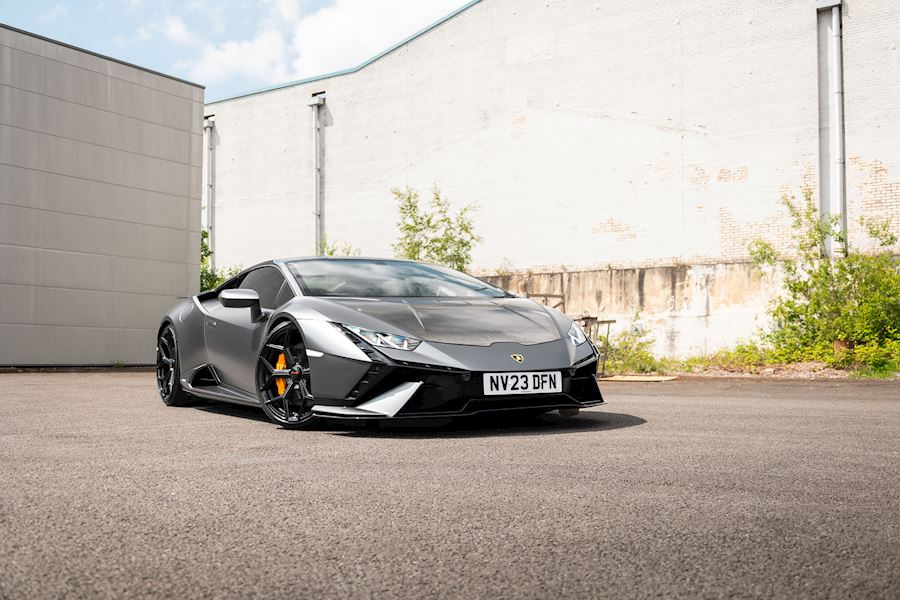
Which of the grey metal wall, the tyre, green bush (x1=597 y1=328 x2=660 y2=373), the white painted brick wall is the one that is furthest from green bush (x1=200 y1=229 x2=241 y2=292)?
the tyre

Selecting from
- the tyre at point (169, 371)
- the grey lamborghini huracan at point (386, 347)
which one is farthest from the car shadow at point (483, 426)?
the tyre at point (169, 371)

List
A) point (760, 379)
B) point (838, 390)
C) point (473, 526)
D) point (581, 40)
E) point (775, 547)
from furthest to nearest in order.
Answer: point (581, 40), point (760, 379), point (838, 390), point (473, 526), point (775, 547)

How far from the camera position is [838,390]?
10.6 metres

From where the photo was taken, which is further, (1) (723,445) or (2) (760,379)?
(2) (760,379)

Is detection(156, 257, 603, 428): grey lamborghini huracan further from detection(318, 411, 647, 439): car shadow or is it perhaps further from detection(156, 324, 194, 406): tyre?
detection(156, 324, 194, 406): tyre

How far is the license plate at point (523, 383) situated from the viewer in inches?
206

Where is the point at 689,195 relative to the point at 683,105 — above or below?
below

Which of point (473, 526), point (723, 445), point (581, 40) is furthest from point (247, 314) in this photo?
point (581, 40)

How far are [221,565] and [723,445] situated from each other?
3132mm

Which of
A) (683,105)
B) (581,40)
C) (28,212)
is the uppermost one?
(581,40)

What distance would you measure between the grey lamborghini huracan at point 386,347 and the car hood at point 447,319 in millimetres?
11

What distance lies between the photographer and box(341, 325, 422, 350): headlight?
5.27 metres

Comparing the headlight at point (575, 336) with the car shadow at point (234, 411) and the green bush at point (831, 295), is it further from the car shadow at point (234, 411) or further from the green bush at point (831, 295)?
the green bush at point (831, 295)

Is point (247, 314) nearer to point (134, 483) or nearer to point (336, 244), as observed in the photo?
point (134, 483)
